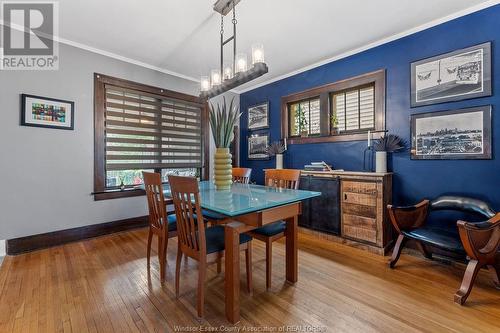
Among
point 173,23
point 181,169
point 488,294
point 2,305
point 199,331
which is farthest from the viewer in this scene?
point 181,169

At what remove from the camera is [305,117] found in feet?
12.9

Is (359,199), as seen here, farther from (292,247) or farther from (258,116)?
(258,116)

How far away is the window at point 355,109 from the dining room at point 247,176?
0.14ft

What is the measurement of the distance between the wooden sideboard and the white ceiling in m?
1.71

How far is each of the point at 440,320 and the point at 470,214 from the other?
129 cm

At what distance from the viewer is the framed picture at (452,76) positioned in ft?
7.51

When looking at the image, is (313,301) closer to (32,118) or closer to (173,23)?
(173,23)

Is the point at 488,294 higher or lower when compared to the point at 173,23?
lower

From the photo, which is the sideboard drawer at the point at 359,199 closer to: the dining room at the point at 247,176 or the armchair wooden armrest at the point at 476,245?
the dining room at the point at 247,176

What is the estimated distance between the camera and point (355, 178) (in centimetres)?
286

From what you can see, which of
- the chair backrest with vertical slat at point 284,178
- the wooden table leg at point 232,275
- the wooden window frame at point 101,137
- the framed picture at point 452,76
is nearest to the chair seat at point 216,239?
the wooden table leg at point 232,275

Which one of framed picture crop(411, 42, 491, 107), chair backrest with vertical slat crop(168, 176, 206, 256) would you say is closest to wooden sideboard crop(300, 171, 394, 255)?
framed picture crop(411, 42, 491, 107)

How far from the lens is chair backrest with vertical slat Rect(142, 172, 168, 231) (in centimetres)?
192

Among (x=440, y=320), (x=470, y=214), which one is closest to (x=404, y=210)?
(x=470, y=214)
